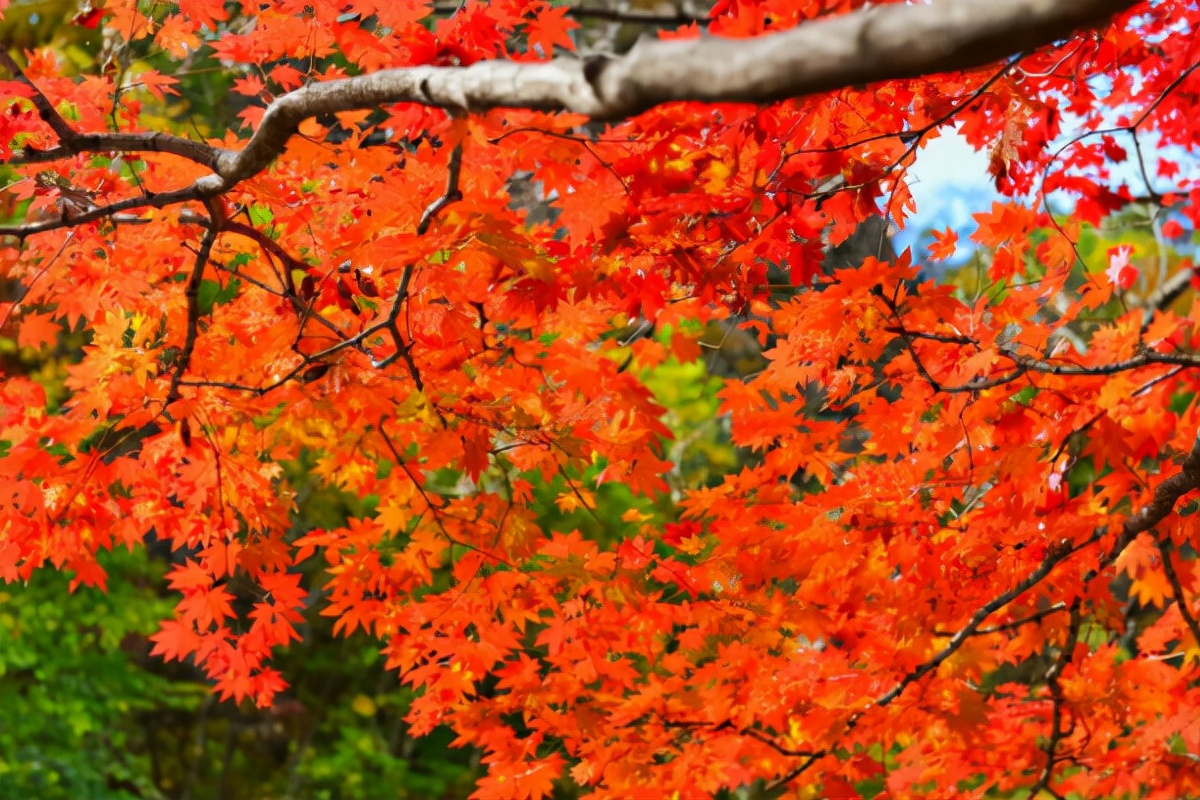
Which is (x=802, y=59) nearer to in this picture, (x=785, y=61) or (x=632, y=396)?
(x=785, y=61)

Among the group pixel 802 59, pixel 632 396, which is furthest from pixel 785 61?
pixel 632 396

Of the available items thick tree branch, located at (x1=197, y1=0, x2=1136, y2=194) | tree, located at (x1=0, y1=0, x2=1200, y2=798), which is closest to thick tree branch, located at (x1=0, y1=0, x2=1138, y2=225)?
thick tree branch, located at (x1=197, y1=0, x2=1136, y2=194)

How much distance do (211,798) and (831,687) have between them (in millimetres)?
11431

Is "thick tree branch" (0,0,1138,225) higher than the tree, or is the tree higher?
the tree

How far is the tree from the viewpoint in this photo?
329 centimetres

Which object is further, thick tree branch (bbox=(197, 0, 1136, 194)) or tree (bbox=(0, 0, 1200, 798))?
tree (bbox=(0, 0, 1200, 798))

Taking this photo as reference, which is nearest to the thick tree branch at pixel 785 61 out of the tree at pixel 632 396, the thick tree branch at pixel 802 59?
the thick tree branch at pixel 802 59

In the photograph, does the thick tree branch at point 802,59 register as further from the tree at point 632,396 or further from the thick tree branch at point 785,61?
the tree at point 632,396

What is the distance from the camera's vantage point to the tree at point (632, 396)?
3.29 meters

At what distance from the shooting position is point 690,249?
11.2ft

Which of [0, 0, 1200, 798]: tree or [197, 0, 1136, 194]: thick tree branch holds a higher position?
[0, 0, 1200, 798]: tree

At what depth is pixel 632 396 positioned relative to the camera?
3607 mm

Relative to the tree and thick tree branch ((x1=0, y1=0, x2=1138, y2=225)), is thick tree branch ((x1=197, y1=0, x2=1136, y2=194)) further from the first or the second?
the tree

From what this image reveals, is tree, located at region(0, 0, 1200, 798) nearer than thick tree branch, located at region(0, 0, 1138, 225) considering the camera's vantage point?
No
